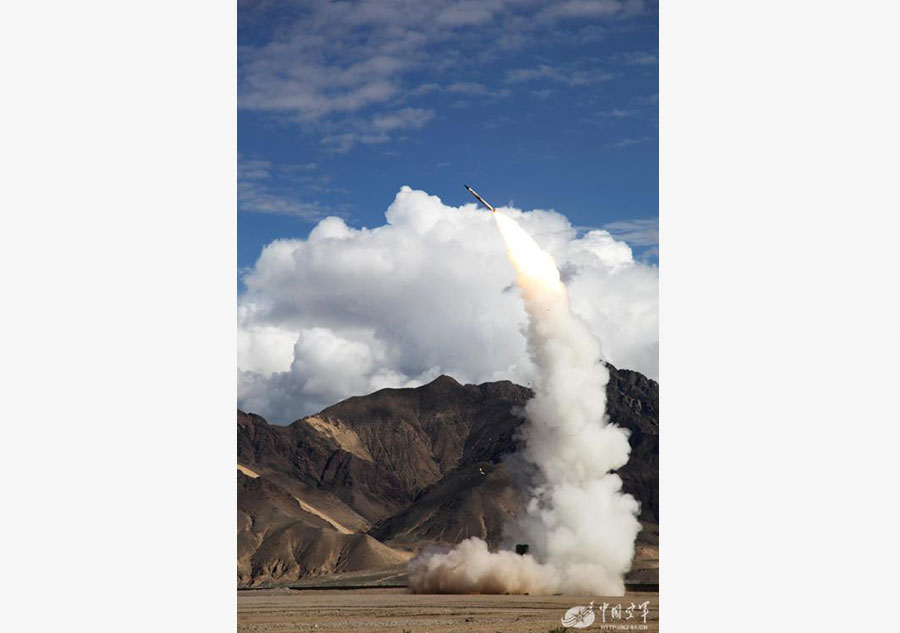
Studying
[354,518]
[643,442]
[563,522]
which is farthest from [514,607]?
[354,518]

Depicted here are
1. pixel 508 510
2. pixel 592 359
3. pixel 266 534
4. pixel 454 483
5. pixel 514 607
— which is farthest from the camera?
pixel 454 483

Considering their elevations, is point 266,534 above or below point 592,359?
below

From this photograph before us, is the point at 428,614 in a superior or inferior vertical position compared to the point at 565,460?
inferior

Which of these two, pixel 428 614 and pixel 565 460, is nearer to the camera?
pixel 428 614

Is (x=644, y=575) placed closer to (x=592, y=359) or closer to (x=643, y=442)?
(x=592, y=359)

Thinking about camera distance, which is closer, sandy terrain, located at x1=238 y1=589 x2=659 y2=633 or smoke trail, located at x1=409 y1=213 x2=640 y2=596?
sandy terrain, located at x1=238 y1=589 x2=659 y2=633
